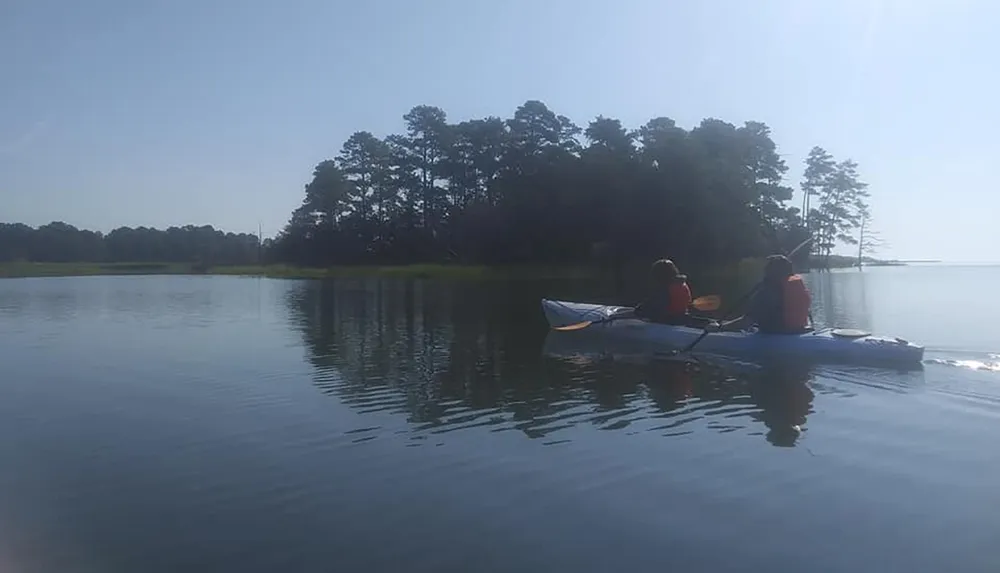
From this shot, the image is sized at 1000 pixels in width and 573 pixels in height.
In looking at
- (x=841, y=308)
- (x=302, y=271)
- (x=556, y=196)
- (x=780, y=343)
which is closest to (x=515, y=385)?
(x=780, y=343)

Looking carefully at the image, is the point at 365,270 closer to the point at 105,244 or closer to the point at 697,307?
the point at 105,244

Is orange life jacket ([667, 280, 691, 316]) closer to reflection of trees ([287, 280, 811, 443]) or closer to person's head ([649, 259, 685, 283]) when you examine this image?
person's head ([649, 259, 685, 283])

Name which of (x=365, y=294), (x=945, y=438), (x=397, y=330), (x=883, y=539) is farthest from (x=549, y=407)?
(x=365, y=294)

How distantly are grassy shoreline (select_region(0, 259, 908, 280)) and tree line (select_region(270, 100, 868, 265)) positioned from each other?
802mm

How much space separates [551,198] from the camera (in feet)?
178

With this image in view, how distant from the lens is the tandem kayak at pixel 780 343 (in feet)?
42.7

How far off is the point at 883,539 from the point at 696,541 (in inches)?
51.1

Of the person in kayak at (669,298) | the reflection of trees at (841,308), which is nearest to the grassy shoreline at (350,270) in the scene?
the reflection of trees at (841,308)

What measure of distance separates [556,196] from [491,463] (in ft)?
→ 154

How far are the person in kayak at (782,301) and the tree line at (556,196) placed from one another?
24220 mm

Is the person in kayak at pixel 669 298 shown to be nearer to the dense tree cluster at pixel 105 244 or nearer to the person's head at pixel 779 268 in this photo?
the person's head at pixel 779 268

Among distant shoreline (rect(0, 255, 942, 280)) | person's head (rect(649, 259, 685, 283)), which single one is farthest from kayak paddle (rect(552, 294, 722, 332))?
distant shoreline (rect(0, 255, 942, 280))

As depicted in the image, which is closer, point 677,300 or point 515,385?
point 515,385

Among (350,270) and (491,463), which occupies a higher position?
(350,270)
